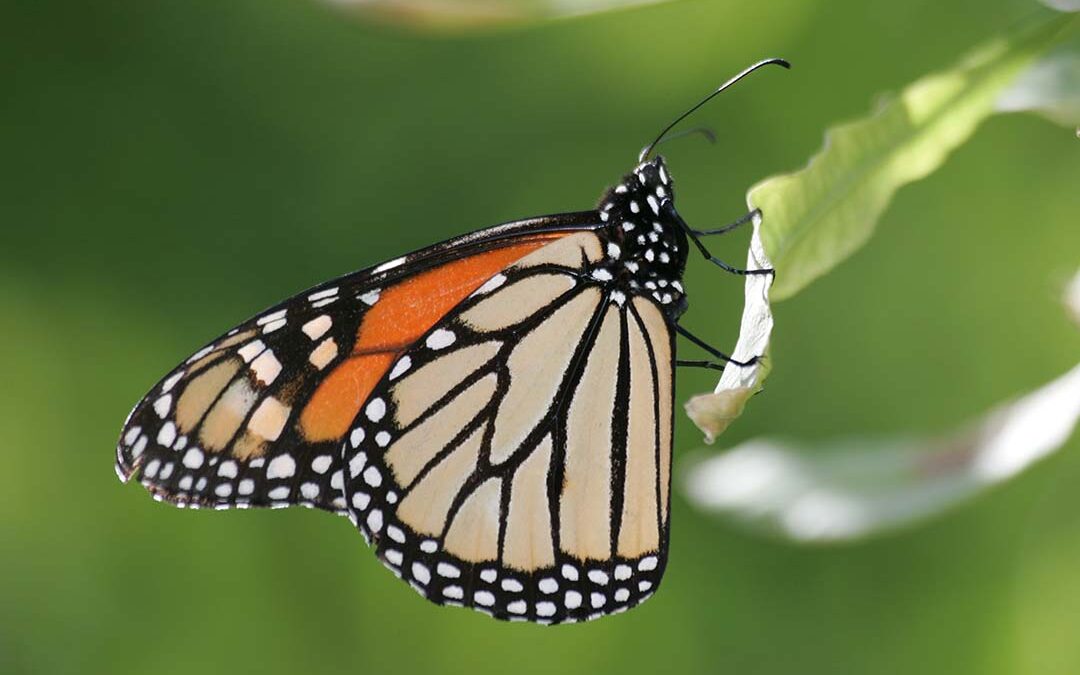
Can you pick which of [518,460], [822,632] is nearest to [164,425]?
[518,460]

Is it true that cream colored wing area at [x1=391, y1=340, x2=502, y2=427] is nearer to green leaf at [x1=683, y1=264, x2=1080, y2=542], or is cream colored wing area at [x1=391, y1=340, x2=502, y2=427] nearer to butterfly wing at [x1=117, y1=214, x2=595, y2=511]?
butterfly wing at [x1=117, y1=214, x2=595, y2=511]

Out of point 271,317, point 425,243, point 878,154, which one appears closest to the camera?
point 878,154

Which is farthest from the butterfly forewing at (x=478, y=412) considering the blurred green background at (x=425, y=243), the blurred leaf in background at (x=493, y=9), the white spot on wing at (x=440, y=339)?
the blurred green background at (x=425, y=243)

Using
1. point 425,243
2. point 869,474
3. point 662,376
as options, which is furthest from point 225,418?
point 425,243

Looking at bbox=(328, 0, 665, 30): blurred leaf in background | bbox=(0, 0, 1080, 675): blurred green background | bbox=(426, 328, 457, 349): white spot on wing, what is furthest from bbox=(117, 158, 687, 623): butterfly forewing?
bbox=(0, 0, 1080, 675): blurred green background

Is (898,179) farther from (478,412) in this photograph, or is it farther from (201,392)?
(201,392)

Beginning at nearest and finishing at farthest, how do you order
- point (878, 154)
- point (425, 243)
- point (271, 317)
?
point (878, 154) < point (271, 317) < point (425, 243)
